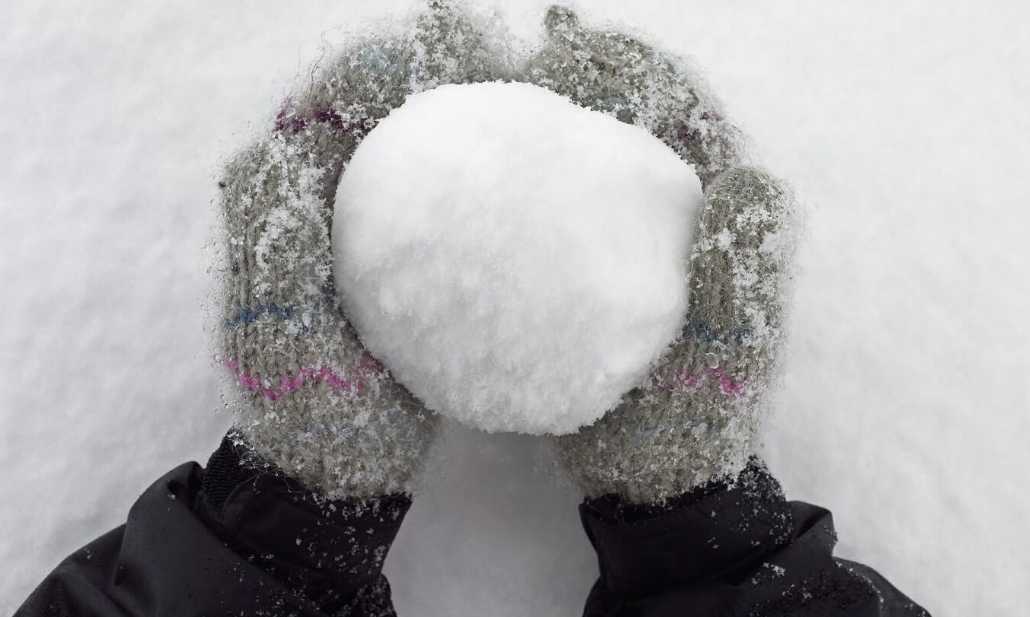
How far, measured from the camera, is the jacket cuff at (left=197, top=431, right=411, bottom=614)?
2.39 ft

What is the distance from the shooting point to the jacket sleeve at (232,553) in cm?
73

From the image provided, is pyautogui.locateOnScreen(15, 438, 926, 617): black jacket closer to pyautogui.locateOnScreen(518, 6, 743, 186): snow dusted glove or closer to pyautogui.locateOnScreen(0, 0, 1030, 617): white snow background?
pyautogui.locateOnScreen(0, 0, 1030, 617): white snow background

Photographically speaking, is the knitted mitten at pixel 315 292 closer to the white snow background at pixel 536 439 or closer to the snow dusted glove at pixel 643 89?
the snow dusted glove at pixel 643 89

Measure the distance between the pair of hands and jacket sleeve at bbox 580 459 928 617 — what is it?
0.03 metres

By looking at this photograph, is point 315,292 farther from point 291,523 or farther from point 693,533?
point 693,533

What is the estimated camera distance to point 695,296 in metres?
0.71

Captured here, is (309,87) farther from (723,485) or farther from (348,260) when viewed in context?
(723,485)

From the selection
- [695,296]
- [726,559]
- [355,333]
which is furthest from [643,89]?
[726,559]

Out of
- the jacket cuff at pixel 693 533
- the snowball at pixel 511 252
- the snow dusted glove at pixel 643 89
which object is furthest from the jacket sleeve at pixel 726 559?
the snow dusted glove at pixel 643 89

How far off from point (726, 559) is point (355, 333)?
407mm

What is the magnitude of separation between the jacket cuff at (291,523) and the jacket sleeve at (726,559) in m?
0.23

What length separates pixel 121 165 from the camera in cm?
100

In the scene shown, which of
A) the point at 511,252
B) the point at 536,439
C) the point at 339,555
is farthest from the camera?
the point at 536,439

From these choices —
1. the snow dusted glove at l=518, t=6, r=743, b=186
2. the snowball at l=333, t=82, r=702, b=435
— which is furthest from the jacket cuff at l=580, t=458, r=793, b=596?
the snow dusted glove at l=518, t=6, r=743, b=186
